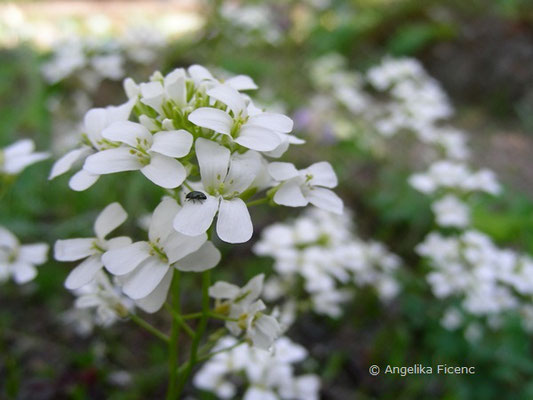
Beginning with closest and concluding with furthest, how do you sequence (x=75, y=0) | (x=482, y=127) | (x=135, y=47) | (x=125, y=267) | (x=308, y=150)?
(x=125, y=267)
(x=135, y=47)
(x=308, y=150)
(x=482, y=127)
(x=75, y=0)

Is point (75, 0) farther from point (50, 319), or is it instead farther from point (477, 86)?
point (50, 319)

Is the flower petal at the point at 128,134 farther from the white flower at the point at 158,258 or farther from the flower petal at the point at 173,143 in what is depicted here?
the white flower at the point at 158,258

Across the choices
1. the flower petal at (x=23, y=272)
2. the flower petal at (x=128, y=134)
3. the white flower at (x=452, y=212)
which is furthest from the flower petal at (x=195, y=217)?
the white flower at (x=452, y=212)

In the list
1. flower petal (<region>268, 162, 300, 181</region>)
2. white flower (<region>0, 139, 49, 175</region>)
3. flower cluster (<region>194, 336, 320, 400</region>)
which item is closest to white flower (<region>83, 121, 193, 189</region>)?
flower petal (<region>268, 162, 300, 181</region>)

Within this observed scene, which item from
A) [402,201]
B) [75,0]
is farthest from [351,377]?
[75,0]

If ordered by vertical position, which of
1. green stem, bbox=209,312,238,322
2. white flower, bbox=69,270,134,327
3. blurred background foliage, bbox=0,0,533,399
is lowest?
blurred background foliage, bbox=0,0,533,399

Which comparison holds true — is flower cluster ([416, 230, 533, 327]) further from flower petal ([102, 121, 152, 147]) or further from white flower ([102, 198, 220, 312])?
flower petal ([102, 121, 152, 147])
